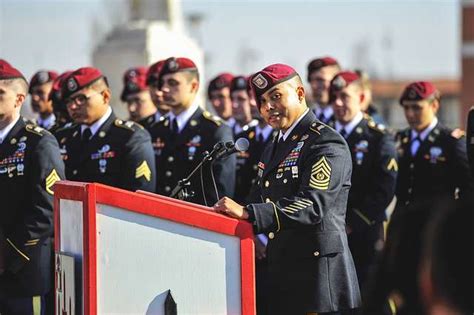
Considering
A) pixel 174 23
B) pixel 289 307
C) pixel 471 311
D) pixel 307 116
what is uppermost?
pixel 174 23

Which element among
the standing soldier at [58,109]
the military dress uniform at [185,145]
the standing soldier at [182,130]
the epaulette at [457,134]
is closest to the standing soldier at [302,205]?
the military dress uniform at [185,145]

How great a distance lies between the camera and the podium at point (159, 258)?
15.8 feet

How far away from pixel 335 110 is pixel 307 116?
3304 mm

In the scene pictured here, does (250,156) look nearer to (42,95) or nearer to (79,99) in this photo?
(79,99)

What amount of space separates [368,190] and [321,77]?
1.65 m

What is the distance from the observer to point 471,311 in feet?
9.53

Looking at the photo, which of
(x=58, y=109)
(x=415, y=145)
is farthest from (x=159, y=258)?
(x=58, y=109)

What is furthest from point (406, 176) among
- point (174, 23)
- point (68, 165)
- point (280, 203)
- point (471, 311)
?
point (174, 23)

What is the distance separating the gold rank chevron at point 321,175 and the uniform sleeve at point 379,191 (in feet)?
10.3

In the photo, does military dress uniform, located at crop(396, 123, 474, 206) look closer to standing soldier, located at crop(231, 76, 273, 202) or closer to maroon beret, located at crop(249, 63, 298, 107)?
standing soldier, located at crop(231, 76, 273, 202)

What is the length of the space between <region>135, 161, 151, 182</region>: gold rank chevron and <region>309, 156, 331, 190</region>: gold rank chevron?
2.51 metres

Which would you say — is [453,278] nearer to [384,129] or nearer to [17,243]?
[17,243]

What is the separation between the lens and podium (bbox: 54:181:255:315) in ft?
15.8

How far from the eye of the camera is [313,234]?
5422 millimetres
